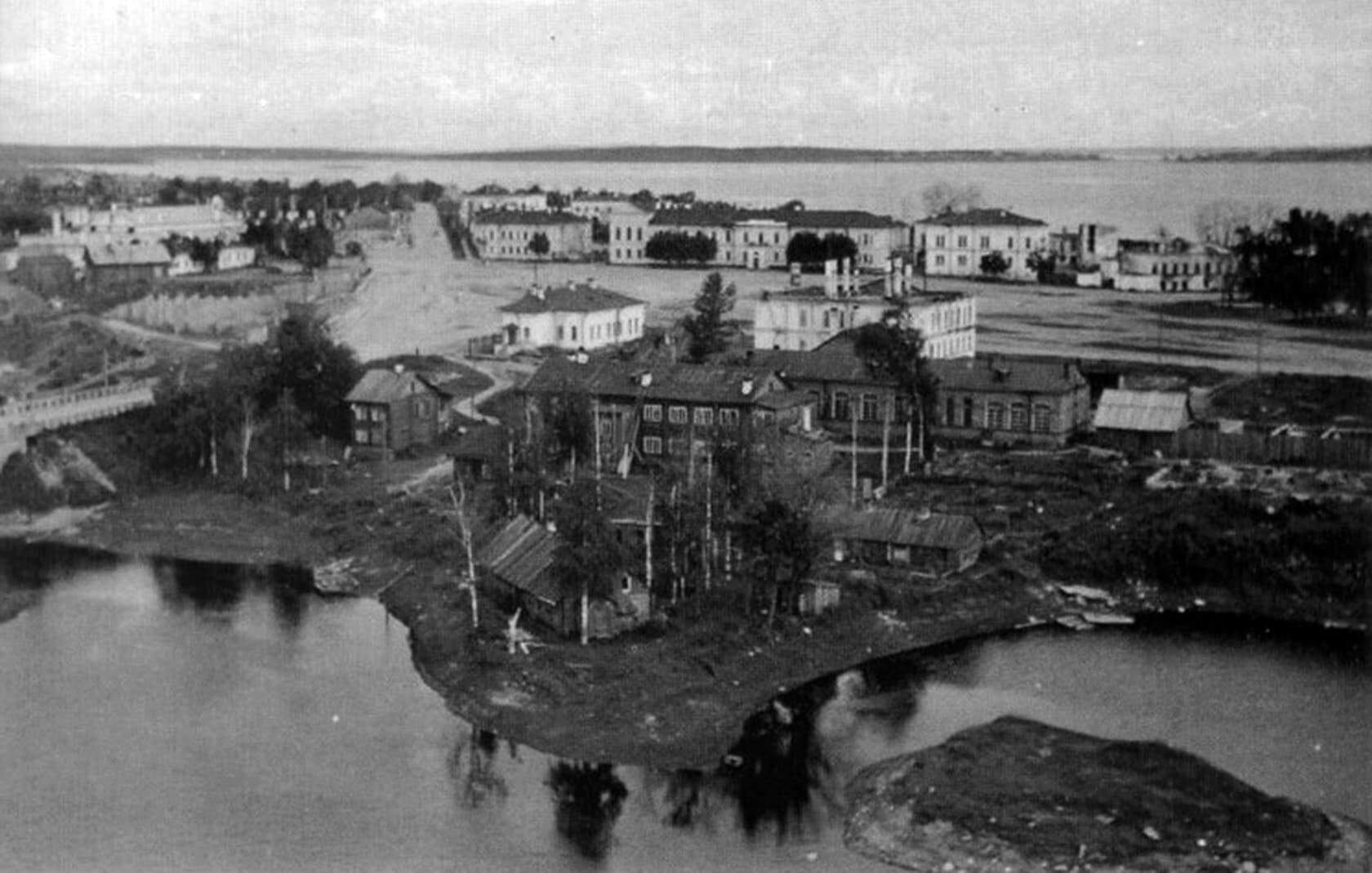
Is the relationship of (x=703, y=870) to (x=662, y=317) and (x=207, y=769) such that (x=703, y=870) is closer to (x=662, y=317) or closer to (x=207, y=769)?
(x=207, y=769)

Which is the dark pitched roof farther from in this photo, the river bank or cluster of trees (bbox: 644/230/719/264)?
the river bank

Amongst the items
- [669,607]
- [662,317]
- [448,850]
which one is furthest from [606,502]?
[662,317]

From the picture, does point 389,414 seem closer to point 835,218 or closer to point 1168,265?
point 835,218

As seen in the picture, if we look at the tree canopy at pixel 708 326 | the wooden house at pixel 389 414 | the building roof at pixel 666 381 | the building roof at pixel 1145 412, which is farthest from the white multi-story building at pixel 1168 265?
the wooden house at pixel 389 414

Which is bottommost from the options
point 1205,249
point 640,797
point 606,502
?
point 640,797

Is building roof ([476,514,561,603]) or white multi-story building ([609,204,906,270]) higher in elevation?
white multi-story building ([609,204,906,270])

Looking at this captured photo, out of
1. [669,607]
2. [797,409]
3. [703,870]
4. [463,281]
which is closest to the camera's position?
[703,870]

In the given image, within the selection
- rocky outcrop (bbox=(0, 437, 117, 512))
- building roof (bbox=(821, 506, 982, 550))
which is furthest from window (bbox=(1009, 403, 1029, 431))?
rocky outcrop (bbox=(0, 437, 117, 512))
